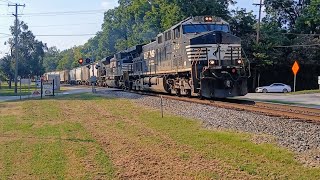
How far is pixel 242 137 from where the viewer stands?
8.81 m

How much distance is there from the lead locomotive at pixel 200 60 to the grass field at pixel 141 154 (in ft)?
18.0

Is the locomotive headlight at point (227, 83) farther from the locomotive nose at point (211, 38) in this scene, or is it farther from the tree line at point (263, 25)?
the tree line at point (263, 25)

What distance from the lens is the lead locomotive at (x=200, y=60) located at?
16514mm

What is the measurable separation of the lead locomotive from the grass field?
5.48 m

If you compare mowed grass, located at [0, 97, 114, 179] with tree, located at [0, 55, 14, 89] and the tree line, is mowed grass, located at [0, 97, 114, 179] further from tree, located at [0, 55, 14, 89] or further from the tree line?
tree, located at [0, 55, 14, 89]

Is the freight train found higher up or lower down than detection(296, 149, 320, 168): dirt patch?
higher up

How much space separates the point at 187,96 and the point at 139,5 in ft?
153

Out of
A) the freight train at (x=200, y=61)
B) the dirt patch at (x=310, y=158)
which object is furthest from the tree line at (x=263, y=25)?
the dirt patch at (x=310, y=158)

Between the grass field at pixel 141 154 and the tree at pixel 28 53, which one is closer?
the grass field at pixel 141 154

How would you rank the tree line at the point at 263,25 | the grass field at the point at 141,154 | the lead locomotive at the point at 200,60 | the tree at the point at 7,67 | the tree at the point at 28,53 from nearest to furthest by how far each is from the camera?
the grass field at the point at 141,154
the lead locomotive at the point at 200,60
the tree line at the point at 263,25
the tree at the point at 7,67
the tree at the point at 28,53

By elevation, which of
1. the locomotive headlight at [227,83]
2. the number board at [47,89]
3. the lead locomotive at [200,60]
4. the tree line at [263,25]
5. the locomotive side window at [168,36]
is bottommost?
the number board at [47,89]

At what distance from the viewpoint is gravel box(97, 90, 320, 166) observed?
761 cm

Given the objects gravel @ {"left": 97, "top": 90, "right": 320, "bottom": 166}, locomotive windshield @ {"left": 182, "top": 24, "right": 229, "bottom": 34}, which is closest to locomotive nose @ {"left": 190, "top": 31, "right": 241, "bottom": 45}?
locomotive windshield @ {"left": 182, "top": 24, "right": 229, "bottom": 34}

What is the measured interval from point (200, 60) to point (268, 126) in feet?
23.6
